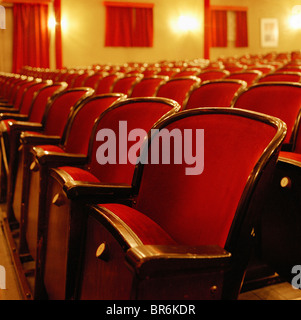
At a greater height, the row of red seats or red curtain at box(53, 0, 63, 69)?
red curtain at box(53, 0, 63, 69)

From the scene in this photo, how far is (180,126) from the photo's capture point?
1268 millimetres

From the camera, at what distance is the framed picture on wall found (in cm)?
1645

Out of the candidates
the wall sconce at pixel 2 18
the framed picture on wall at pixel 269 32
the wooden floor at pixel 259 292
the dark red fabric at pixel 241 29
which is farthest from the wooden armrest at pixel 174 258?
the framed picture on wall at pixel 269 32

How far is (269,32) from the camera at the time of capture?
54.5 feet

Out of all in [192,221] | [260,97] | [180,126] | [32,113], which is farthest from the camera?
[32,113]

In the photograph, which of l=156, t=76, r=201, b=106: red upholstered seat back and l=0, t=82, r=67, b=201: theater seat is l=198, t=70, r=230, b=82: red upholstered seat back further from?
l=0, t=82, r=67, b=201: theater seat

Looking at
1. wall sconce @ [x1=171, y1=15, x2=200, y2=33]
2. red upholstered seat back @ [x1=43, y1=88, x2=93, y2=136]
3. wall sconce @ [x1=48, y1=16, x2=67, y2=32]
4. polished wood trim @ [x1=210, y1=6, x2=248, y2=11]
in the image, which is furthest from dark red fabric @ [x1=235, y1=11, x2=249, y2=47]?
red upholstered seat back @ [x1=43, y1=88, x2=93, y2=136]

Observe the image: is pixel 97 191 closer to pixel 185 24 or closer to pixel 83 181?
pixel 83 181

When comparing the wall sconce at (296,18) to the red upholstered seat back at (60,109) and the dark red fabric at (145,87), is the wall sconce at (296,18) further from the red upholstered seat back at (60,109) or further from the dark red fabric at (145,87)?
the red upholstered seat back at (60,109)

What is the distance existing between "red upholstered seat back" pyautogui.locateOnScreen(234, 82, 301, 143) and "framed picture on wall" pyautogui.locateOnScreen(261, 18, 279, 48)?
15.5m

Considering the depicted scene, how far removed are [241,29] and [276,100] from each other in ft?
49.0
